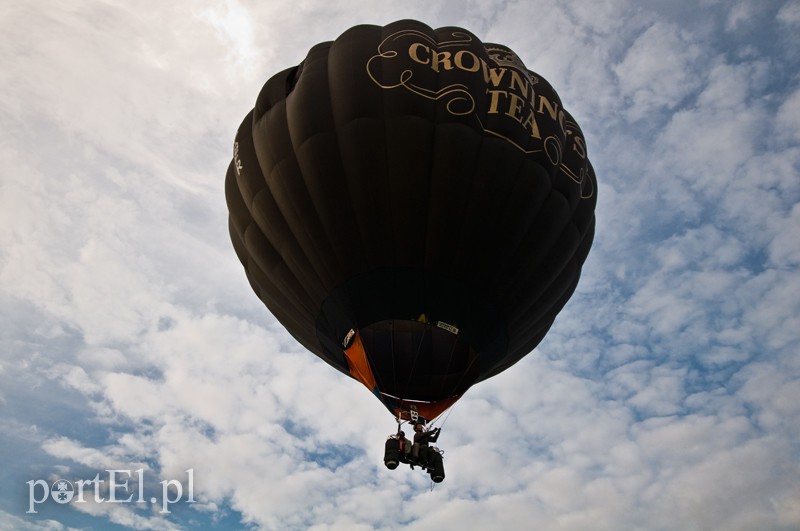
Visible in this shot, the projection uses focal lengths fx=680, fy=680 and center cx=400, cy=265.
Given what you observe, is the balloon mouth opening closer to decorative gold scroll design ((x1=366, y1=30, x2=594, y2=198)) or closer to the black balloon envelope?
the black balloon envelope

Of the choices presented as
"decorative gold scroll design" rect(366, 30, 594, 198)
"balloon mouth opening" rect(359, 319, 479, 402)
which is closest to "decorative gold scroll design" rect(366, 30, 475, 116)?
"decorative gold scroll design" rect(366, 30, 594, 198)

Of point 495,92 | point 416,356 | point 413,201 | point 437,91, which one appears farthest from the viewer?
point 416,356

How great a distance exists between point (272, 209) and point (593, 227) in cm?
593

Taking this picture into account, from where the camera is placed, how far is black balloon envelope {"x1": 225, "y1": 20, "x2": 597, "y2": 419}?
34.2ft

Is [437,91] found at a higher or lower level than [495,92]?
lower

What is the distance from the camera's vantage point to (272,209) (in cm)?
1130

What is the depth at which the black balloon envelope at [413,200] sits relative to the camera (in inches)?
411

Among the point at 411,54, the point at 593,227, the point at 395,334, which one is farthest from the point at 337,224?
the point at 593,227

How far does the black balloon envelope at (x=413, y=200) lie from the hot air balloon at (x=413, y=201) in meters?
0.02

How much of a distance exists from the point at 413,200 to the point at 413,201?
0.02 m

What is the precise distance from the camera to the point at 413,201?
34.1 ft

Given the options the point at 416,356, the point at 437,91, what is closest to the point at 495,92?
the point at 437,91

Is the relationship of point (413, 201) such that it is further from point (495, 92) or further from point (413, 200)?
point (495, 92)

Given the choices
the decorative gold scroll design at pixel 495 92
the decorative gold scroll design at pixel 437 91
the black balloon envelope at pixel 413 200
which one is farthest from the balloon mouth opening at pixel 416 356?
the decorative gold scroll design at pixel 437 91
